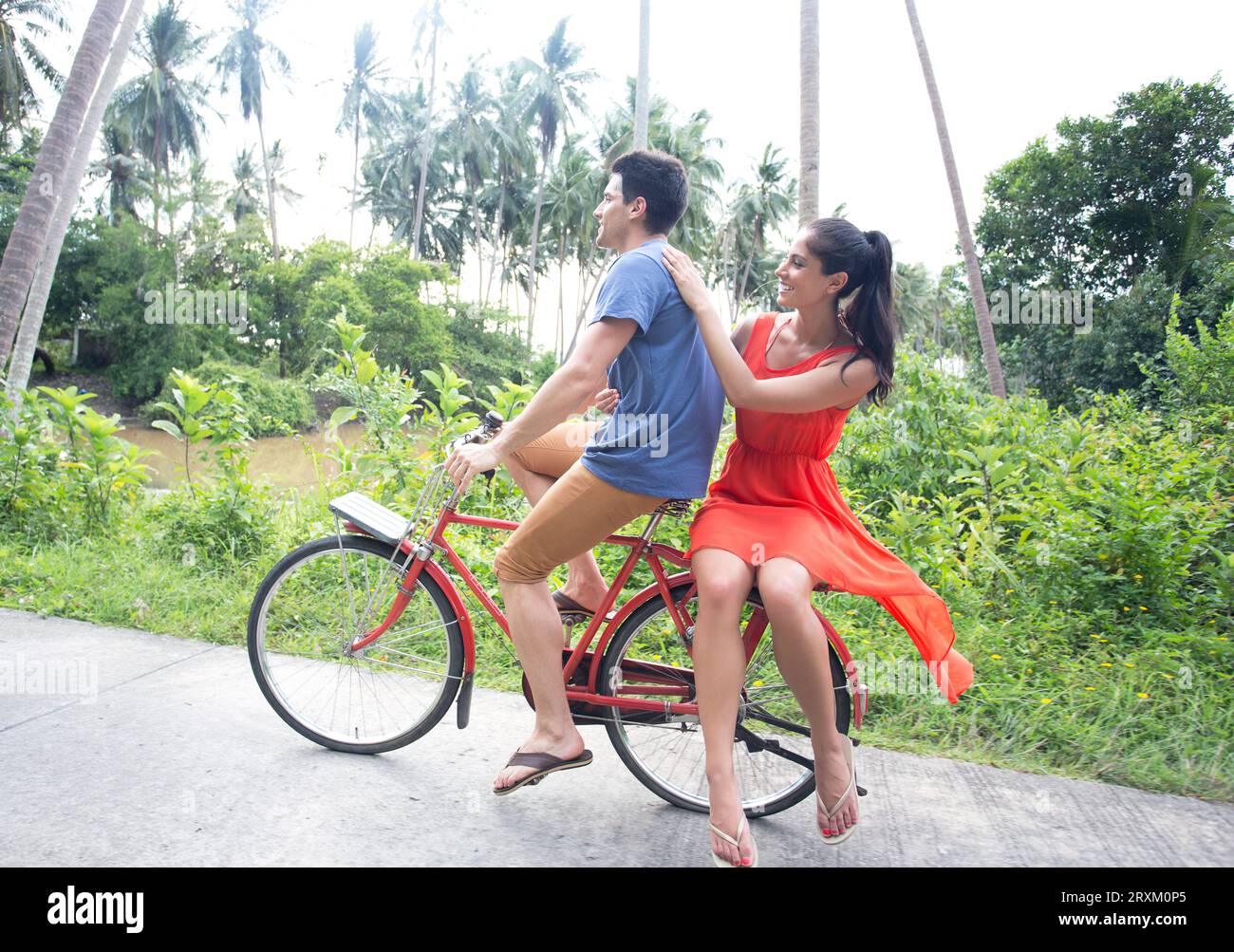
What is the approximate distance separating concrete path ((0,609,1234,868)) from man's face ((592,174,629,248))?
5.67ft

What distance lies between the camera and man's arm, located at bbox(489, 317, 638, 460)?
2.37 meters

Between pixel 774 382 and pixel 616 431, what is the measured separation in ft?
1.52

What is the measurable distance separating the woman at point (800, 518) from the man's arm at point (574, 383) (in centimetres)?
23

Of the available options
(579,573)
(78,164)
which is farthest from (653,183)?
(78,164)

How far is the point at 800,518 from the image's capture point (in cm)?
249

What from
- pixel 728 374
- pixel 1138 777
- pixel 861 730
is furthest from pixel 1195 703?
pixel 728 374

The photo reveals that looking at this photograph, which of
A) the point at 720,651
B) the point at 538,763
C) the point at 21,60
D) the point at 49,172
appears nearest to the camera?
the point at 720,651

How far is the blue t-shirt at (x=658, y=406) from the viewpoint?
2.45 metres

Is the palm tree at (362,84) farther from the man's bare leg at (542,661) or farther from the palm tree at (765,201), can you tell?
the man's bare leg at (542,661)

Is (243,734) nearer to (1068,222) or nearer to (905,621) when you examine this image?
(905,621)

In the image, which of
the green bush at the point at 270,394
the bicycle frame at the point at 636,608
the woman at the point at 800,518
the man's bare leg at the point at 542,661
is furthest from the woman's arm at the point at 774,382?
the green bush at the point at 270,394

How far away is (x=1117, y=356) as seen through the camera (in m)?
17.6

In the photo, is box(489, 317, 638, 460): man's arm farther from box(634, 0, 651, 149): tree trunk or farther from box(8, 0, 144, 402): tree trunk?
box(634, 0, 651, 149): tree trunk

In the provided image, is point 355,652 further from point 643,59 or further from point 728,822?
point 643,59
